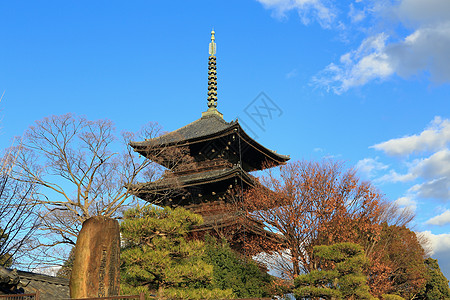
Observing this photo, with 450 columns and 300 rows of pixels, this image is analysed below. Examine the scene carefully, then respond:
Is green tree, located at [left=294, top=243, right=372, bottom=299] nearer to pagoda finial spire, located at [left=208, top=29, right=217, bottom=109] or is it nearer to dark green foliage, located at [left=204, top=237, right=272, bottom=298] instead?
dark green foliage, located at [left=204, top=237, right=272, bottom=298]

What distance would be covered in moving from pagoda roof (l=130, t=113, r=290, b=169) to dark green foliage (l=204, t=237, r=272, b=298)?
6.83 metres

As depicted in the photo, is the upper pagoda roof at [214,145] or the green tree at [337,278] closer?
the green tree at [337,278]

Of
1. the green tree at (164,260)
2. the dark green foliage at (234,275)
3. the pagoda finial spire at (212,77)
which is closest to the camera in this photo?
the green tree at (164,260)

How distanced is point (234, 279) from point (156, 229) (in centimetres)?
483

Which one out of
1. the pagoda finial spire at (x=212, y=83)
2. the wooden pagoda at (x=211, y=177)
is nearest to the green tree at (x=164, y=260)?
the wooden pagoda at (x=211, y=177)

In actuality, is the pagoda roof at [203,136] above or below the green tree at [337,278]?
above

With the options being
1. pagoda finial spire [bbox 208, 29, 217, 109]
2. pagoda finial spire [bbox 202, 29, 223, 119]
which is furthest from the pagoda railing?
pagoda finial spire [bbox 208, 29, 217, 109]

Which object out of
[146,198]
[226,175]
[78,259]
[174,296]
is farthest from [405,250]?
[78,259]

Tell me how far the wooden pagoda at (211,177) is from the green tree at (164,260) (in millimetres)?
6450

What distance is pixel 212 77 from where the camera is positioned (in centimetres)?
2970

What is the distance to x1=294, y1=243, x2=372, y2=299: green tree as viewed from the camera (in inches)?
585

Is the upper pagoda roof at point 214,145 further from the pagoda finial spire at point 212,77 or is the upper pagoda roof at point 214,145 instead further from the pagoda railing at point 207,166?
the pagoda finial spire at point 212,77

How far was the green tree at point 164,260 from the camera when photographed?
1237cm

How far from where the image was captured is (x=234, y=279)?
644 inches
